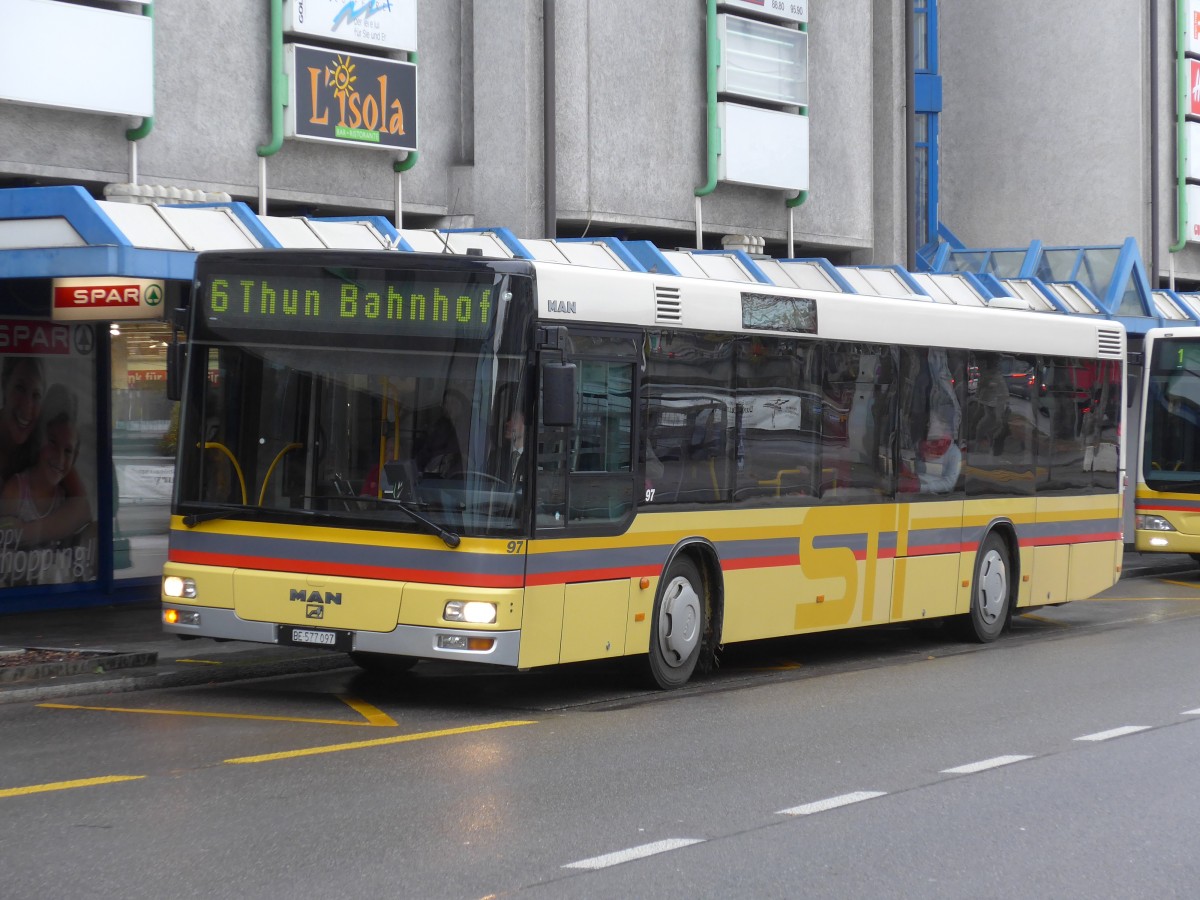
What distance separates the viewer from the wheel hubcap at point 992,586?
50.2 feet

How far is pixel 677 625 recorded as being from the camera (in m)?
11.7

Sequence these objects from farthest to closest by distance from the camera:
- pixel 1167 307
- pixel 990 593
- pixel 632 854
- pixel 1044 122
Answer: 1. pixel 1044 122
2. pixel 1167 307
3. pixel 990 593
4. pixel 632 854

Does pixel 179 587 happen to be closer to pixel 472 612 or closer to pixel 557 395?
pixel 472 612

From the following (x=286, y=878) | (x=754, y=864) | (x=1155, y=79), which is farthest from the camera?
(x=1155, y=79)

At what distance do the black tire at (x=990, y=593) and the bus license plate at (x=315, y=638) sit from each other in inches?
264

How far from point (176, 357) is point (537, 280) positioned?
2.43 metres

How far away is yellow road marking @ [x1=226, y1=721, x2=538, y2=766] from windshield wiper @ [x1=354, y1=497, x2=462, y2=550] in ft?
3.41

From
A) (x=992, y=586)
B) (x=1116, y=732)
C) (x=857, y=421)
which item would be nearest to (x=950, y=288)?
(x=992, y=586)

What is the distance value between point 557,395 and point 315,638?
6.66 ft

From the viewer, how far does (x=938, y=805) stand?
797 cm

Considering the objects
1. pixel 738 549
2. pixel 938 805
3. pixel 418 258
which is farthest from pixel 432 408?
pixel 938 805

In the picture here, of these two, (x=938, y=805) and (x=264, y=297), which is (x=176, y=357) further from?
(x=938, y=805)

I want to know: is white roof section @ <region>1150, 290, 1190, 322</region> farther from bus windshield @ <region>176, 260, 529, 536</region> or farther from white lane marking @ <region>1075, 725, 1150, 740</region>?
bus windshield @ <region>176, 260, 529, 536</region>

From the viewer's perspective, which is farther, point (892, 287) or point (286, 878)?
point (892, 287)
